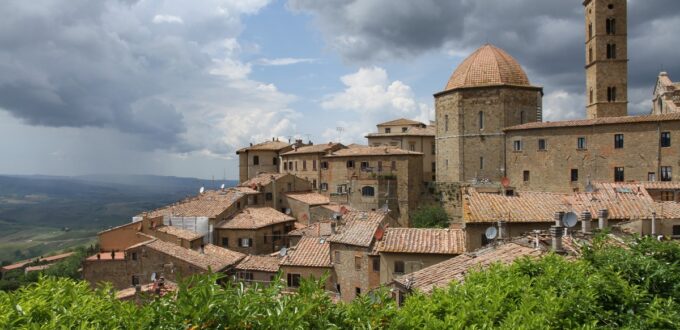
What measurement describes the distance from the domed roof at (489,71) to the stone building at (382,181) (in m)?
9.52

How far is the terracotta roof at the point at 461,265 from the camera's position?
17.2m

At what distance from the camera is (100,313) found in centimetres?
595

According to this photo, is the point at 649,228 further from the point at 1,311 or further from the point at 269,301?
the point at 1,311

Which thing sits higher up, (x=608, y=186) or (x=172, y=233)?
(x=608, y=186)

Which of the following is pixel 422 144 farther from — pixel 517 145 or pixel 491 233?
pixel 491 233

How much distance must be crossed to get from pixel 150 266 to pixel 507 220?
898 inches

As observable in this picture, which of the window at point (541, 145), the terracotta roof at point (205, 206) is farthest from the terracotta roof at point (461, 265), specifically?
the terracotta roof at point (205, 206)

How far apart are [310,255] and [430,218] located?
2098 centimetres

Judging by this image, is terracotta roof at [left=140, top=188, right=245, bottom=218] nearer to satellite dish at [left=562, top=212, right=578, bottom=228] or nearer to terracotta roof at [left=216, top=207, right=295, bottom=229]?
terracotta roof at [left=216, top=207, right=295, bottom=229]

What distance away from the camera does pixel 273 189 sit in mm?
56312

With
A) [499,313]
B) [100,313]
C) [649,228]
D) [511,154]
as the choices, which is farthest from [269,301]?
[511,154]

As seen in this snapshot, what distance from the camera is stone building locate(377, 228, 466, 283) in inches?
970

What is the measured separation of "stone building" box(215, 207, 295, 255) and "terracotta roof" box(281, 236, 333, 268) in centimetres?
1058

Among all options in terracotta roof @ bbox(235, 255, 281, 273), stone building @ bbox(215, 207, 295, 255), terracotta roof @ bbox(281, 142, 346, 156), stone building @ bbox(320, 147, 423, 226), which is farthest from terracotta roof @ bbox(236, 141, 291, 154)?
terracotta roof @ bbox(235, 255, 281, 273)
